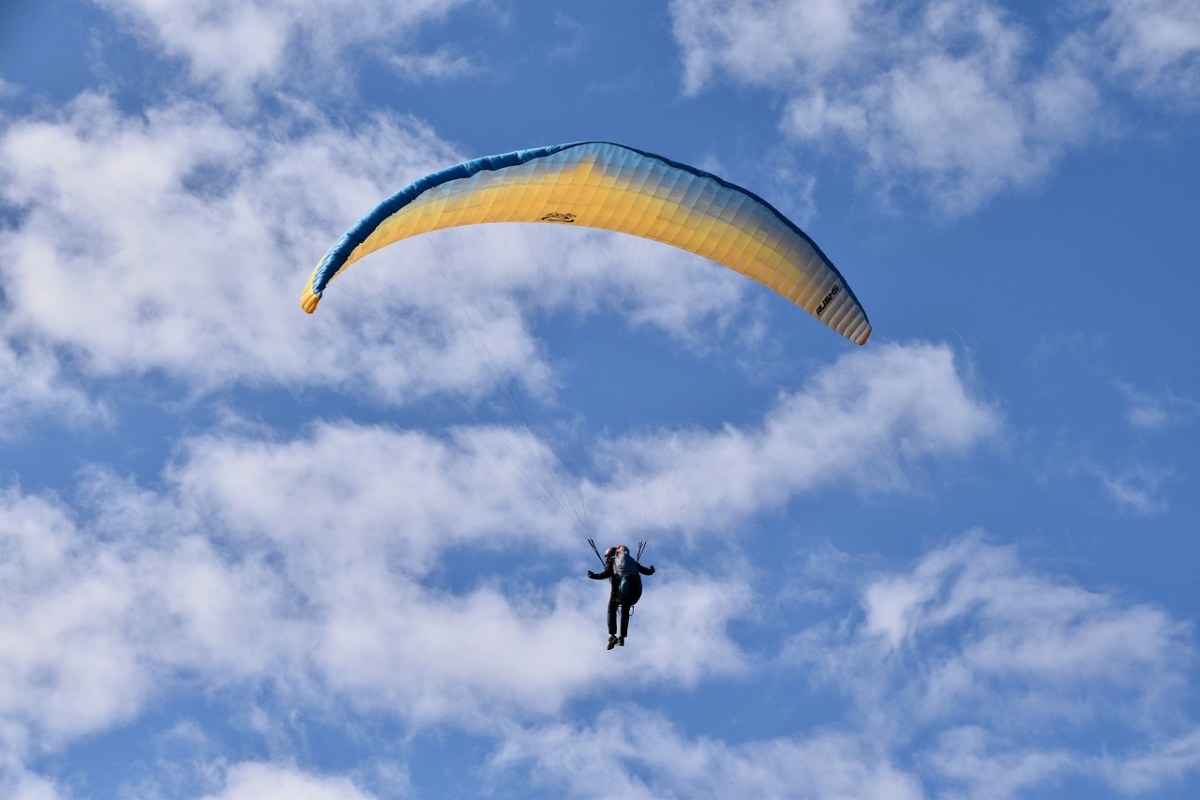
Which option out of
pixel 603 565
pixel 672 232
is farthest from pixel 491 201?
pixel 603 565

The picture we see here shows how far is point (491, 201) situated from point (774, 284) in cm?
613

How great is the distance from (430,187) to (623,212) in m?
4.31

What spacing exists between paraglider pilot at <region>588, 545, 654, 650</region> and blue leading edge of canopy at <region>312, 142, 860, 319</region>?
7225mm

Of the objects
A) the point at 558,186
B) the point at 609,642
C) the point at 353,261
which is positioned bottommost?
the point at 609,642

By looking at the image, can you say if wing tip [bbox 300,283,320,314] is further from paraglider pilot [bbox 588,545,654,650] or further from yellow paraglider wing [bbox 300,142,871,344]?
paraglider pilot [bbox 588,545,654,650]

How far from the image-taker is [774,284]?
4069 cm

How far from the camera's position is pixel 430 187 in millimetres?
36969

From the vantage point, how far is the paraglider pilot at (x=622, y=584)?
38531mm

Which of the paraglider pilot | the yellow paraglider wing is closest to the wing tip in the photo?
the yellow paraglider wing

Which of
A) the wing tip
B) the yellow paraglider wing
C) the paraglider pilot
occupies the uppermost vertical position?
the yellow paraglider wing

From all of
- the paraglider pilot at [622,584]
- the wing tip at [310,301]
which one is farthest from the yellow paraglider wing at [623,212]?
Answer: the paraglider pilot at [622,584]

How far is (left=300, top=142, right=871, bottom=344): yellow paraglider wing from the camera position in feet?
122

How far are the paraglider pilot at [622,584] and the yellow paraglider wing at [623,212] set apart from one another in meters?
6.20

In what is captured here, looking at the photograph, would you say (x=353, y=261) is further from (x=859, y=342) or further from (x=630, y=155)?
(x=859, y=342)
